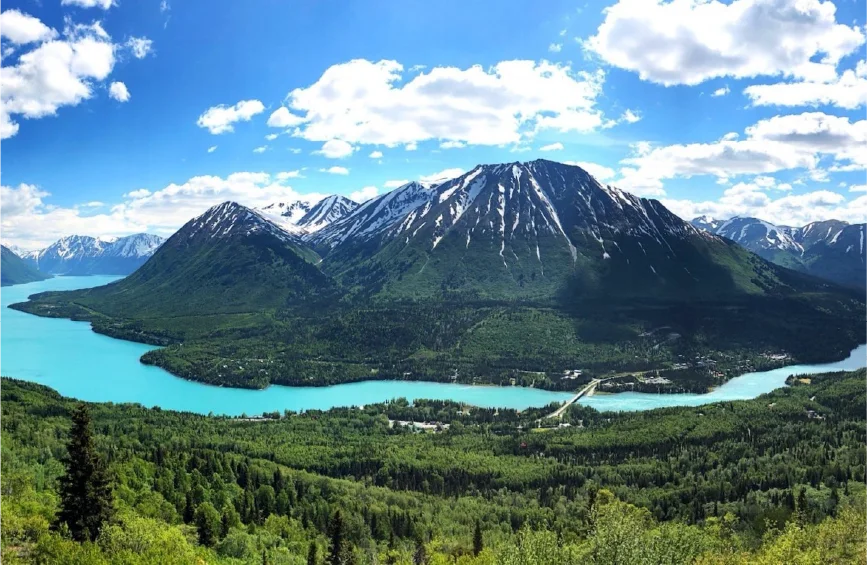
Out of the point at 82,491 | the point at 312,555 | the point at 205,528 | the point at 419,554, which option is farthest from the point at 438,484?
the point at 82,491

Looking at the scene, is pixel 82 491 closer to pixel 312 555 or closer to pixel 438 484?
pixel 312 555


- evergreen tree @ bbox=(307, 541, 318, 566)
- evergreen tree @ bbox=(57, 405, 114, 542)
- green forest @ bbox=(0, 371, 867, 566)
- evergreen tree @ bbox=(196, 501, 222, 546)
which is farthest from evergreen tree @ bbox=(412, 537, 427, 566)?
evergreen tree @ bbox=(57, 405, 114, 542)

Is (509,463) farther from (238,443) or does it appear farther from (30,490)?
(30,490)

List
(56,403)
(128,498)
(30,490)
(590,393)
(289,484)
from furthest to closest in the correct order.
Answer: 1. (590,393)
2. (56,403)
3. (289,484)
4. (128,498)
5. (30,490)

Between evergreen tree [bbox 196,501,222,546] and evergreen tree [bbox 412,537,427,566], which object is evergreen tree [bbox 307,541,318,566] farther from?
evergreen tree [bbox 412,537,427,566]

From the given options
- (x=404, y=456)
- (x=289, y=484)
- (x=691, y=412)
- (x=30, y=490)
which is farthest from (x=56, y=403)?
(x=691, y=412)
